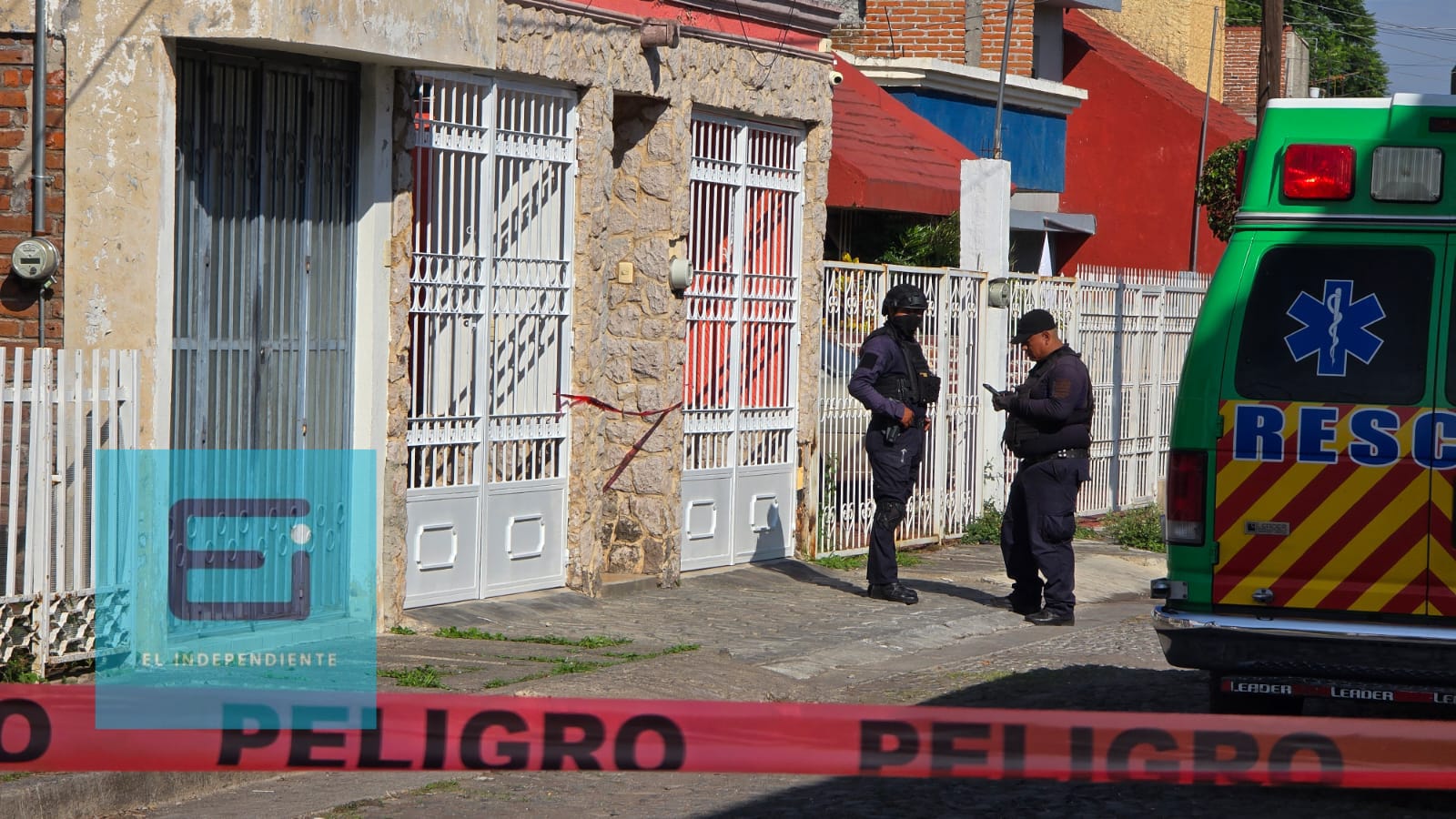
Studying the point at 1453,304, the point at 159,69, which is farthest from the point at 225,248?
the point at 1453,304

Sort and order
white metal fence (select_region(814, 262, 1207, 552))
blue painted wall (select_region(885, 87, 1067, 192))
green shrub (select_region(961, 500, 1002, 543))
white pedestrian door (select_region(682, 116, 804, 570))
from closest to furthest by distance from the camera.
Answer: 1. white pedestrian door (select_region(682, 116, 804, 570))
2. white metal fence (select_region(814, 262, 1207, 552))
3. green shrub (select_region(961, 500, 1002, 543))
4. blue painted wall (select_region(885, 87, 1067, 192))

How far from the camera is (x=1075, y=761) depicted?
4.42 m

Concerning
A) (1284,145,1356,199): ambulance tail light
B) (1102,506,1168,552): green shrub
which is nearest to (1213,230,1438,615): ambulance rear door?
(1284,145,1356,199): ambulance tail light

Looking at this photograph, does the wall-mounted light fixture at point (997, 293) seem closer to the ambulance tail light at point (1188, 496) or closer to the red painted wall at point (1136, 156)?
the ambulance tail light at point (1188, 496)

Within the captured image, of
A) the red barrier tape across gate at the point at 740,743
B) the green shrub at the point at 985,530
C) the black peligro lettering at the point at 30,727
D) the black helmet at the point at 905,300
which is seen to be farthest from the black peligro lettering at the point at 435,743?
the green shrub at the point at 985,530

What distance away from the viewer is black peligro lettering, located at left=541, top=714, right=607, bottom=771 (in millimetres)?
4320

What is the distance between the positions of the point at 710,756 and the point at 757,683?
479 cm

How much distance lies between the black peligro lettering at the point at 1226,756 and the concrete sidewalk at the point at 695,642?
3.62 metres

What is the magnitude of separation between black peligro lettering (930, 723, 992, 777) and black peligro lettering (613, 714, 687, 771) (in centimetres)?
58

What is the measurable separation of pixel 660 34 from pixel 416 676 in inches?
189

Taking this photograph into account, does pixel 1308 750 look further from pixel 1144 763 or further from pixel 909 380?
pixel 909 380

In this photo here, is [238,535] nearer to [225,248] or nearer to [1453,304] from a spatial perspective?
[225,248]

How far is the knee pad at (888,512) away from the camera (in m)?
11.7

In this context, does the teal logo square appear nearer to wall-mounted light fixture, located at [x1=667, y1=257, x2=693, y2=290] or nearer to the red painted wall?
wall-mounted light fixture, located at [x1=667, y1=257, x2=693, y2=290]
